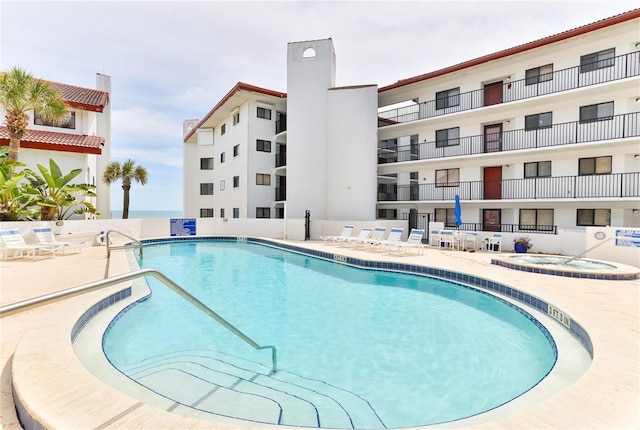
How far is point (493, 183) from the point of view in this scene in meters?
19.2

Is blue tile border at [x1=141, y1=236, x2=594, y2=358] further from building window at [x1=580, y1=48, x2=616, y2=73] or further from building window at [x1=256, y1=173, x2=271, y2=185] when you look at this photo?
building window at [x1=580, y1=48, x2=616, y2=73]

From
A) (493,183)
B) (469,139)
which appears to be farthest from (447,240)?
(469,139)

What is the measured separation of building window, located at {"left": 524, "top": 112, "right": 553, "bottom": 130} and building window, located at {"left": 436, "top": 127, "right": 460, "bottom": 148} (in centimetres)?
376

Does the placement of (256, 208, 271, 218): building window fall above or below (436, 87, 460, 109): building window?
below

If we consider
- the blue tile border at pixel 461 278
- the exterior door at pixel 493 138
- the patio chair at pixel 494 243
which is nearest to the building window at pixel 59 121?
the blue tile border at pixel 461 278

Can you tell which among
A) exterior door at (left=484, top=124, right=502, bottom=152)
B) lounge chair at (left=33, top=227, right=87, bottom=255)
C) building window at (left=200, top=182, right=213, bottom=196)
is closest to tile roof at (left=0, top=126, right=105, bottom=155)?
lounge chair at (left=33, top=227, right=87, bottom=255)

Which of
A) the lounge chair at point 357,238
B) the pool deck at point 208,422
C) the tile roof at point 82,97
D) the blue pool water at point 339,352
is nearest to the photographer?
the pool deck at point 208,422

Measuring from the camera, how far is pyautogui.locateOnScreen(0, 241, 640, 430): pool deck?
2.56 m

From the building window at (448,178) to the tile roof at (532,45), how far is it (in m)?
6.27

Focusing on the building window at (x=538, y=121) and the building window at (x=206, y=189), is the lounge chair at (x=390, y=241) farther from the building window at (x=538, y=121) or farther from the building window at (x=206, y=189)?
the building window at (x=206, y=189)

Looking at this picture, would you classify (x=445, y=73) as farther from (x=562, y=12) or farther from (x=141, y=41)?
(x=141, y=41)

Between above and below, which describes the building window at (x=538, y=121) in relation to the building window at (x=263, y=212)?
above

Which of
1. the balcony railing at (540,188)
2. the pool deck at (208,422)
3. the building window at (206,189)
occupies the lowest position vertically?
the pool deck at (208,422)

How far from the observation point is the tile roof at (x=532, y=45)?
47.4ft
